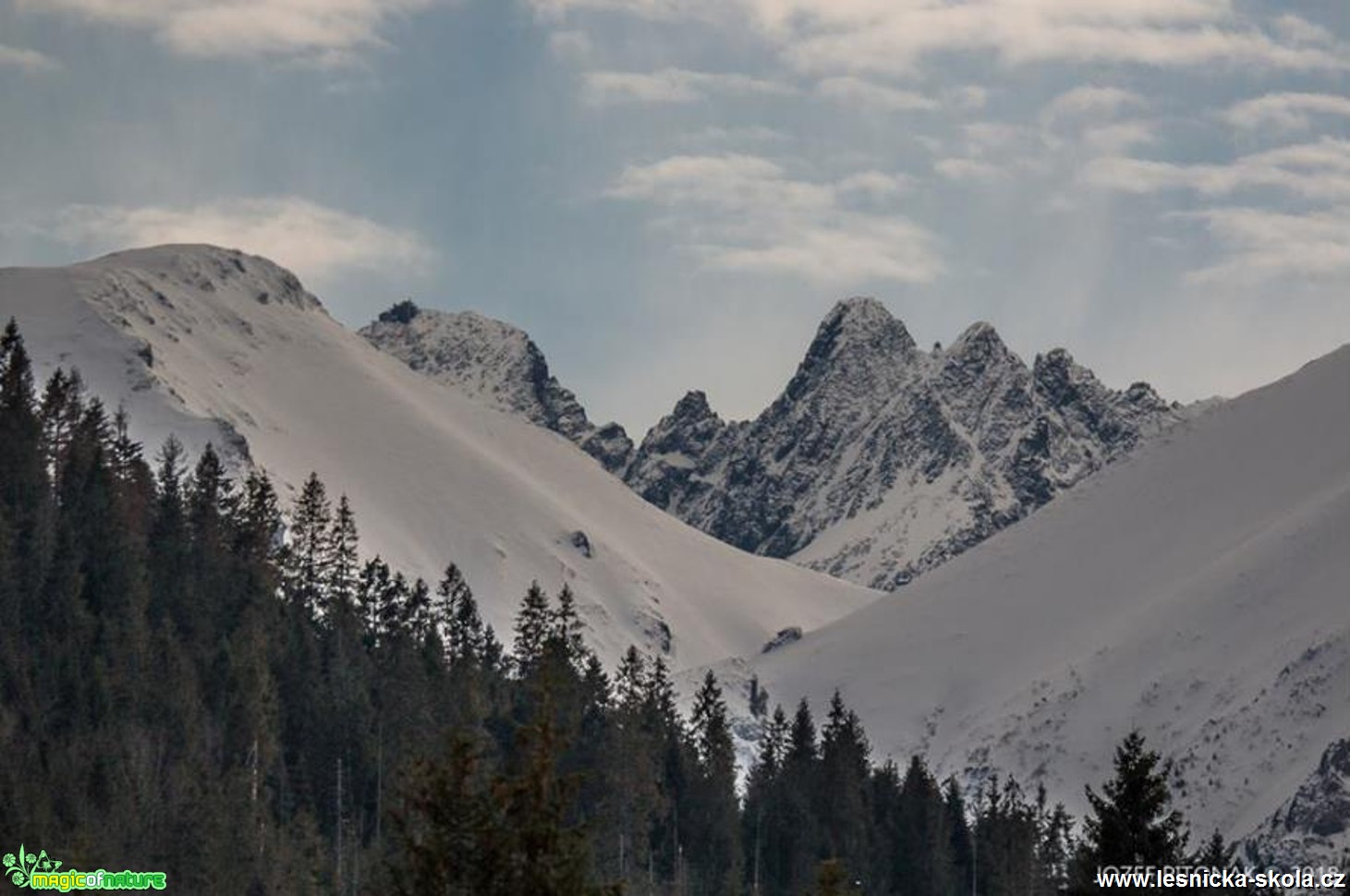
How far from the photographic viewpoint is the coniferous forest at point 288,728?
102688 mm

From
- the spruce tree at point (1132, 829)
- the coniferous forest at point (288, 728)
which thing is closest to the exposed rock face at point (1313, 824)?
the coniferous forest at point (288, 728)

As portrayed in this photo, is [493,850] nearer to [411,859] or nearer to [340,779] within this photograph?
[411,859]

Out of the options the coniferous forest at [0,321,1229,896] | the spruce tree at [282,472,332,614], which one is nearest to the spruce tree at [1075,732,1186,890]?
the coniferous forest at [0,321,1229,896]

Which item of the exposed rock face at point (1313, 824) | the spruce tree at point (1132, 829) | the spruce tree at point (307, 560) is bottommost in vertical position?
the spruce tree at point (1132, 829)

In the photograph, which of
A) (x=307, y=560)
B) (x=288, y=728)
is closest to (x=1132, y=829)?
(x=288, y=728)

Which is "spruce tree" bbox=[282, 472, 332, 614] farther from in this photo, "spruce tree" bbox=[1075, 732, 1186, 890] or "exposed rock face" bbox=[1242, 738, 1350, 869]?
"spruce tree" bbox=[1075, 732, 1186, 890]

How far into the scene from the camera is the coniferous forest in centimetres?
10269

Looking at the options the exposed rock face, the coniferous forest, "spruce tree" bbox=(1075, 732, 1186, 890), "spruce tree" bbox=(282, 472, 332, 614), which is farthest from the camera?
the exposed rock face

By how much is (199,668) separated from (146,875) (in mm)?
31630

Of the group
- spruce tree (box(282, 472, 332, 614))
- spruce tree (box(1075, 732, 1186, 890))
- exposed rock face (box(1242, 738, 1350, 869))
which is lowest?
spruce tree (box(1075, 732, 1186, 890))

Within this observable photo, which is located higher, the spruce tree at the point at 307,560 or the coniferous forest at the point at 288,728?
the spruce tree at the point at 307,560

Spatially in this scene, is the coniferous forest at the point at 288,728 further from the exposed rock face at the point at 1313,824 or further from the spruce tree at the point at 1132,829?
the spruce tree at the point at 1132,829

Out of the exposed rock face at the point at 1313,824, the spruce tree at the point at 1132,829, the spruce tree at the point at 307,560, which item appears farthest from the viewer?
the exposed rock face at the point at 1313,824

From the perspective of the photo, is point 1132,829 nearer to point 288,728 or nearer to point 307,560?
point 288,728
